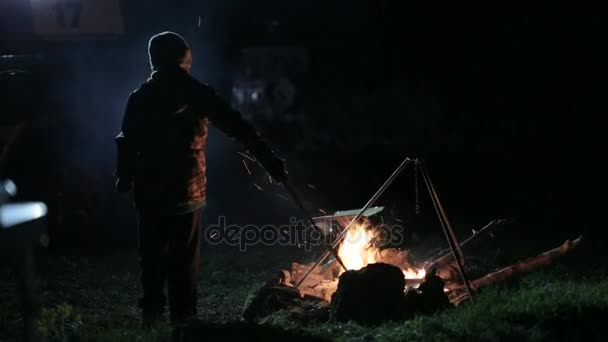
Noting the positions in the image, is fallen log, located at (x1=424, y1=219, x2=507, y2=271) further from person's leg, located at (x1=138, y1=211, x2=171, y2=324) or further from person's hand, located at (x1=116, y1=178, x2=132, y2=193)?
person's hand, located at (x1=116, y1=178, x2=132, y2=193)

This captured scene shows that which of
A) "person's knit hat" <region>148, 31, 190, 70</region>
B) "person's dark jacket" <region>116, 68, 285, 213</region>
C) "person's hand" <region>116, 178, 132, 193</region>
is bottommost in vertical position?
"person's hand" <region>116, 178, 132, 193</region>

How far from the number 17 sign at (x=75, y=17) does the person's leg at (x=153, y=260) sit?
18.5ft

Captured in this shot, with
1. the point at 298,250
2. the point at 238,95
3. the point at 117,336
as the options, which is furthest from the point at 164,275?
the point at 238,95

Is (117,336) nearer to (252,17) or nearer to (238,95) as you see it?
(238,95)

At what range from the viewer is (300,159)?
13852 mm

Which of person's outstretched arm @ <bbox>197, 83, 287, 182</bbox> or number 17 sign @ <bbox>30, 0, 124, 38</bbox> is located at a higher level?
number 17 sign @ <bbox>30, 0, 124, 38</bbox>

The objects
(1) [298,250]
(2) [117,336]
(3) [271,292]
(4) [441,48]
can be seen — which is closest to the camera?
(2) [117,336]

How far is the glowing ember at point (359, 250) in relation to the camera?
768 cm

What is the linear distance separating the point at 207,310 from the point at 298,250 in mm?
2770

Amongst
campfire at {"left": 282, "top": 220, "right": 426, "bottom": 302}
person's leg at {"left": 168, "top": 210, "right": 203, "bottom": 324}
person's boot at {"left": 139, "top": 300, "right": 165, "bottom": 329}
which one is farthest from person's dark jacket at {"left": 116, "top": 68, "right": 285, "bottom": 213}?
campfire at {"left": 282, "top": 220, "right": 426, "bottom": 302}

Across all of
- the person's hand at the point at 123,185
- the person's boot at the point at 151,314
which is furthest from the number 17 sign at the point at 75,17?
the person's boot at the point at 151,314

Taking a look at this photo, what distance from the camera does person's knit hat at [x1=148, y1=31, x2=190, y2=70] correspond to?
5.86 metres

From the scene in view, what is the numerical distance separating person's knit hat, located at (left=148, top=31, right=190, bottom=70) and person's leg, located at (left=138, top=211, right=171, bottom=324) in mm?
1193

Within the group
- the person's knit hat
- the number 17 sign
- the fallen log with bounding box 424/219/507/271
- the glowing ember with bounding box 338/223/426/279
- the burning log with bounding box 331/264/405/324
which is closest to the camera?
the person's knit hat
